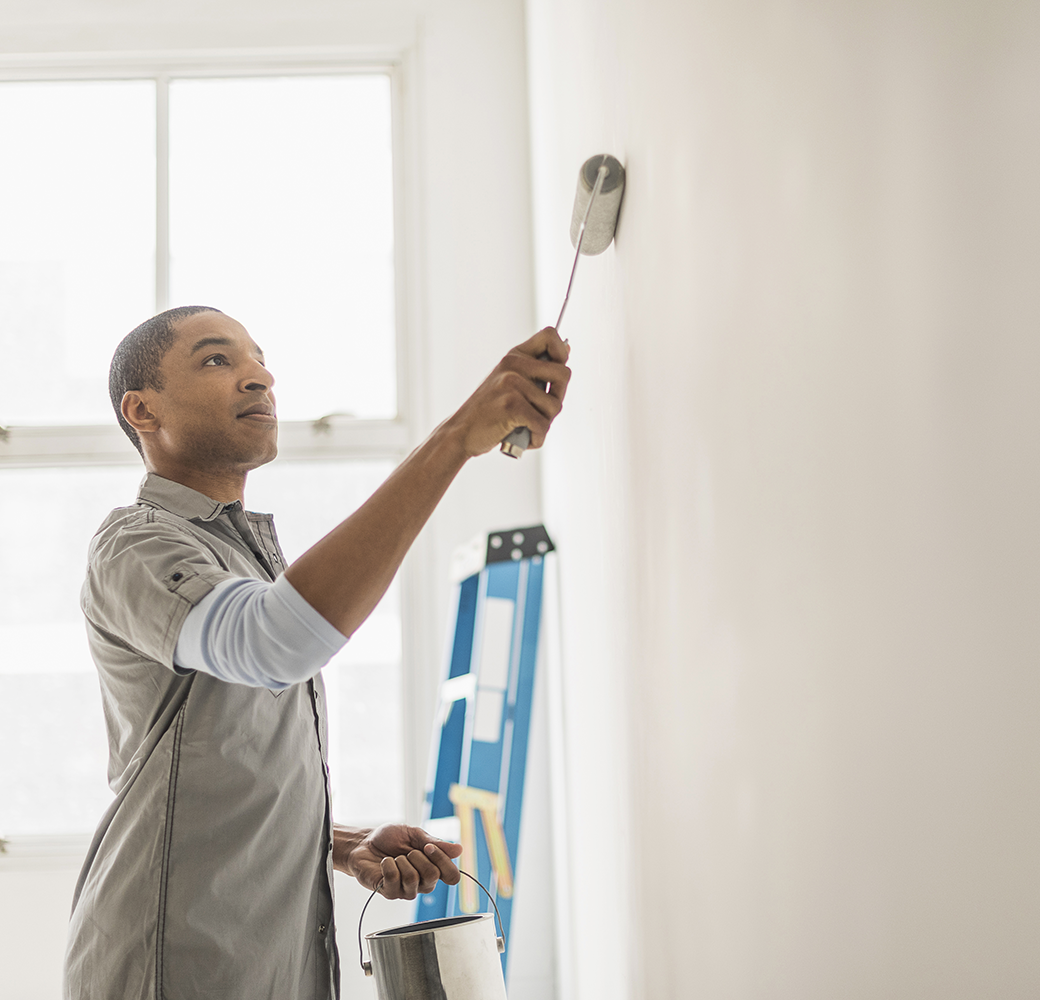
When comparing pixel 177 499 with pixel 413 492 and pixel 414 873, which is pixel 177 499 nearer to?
pixel 413 492

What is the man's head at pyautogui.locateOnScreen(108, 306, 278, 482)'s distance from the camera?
1225mm

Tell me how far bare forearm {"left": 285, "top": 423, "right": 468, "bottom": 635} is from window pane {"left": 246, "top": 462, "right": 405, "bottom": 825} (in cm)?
209

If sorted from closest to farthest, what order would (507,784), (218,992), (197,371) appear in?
1. (218,992)
2. (197,371)
3. (507,784)

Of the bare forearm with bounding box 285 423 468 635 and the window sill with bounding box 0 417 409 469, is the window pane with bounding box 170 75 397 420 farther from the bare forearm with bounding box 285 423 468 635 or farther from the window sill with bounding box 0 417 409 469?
the bare forearm with bounding box 285 423 468 635

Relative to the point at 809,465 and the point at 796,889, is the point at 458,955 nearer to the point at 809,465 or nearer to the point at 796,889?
the point at 796,889

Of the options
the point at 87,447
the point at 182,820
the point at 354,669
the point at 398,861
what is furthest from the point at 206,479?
the point at 87,447

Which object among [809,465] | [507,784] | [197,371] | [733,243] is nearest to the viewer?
[809,465]

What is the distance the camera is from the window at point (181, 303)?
9.71ft

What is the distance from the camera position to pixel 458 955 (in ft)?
3.41

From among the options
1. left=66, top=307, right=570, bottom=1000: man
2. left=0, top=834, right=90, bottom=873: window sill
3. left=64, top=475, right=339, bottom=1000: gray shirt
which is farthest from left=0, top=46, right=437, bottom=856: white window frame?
left=64, top=475, right=339, bottom=1000: gray shirt

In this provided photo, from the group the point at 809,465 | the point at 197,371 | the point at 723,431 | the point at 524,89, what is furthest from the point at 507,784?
the point at 524,89

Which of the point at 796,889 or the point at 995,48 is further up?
the point at 995,48

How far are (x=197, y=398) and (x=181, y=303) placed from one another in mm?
1990

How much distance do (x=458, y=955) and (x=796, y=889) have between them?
0.61 metres
